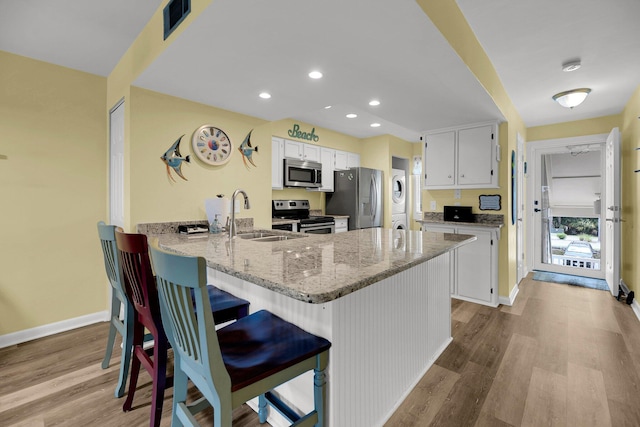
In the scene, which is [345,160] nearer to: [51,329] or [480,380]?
[480,380]

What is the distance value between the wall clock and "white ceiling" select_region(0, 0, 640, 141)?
28 centimetres

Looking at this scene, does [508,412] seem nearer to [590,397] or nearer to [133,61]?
[590,397]

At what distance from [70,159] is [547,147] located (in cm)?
629

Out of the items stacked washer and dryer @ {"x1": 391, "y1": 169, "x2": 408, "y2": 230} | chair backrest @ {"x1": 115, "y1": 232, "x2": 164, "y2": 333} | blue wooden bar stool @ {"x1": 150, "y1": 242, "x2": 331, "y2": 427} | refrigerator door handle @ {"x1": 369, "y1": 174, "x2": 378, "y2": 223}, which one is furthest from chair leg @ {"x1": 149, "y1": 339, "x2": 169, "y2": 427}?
stacked washer and dryer @ {"x1": 391, "y1": 169, "x2": 408, "y2": 230}

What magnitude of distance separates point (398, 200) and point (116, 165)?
4704 mm

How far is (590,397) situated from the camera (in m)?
1.79

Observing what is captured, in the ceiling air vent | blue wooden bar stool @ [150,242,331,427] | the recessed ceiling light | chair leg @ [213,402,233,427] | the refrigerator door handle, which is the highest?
the recessed ceiling light

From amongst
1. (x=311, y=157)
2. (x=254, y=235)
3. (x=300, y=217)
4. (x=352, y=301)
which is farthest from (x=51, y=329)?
(x=311, y=157)

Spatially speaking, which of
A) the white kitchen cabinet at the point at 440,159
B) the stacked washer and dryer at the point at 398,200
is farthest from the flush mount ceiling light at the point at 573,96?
the stacked washer and dryer at the point at 398,200

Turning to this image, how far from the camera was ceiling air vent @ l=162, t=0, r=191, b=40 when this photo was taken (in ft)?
5.53

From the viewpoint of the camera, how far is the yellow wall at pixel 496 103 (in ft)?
5.72

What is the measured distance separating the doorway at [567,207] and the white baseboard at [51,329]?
6081 millimetres

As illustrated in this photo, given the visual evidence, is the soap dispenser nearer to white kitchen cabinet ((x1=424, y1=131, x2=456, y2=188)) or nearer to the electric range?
the electric range

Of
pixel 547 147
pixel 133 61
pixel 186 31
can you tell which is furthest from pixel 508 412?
pixel 547 147
